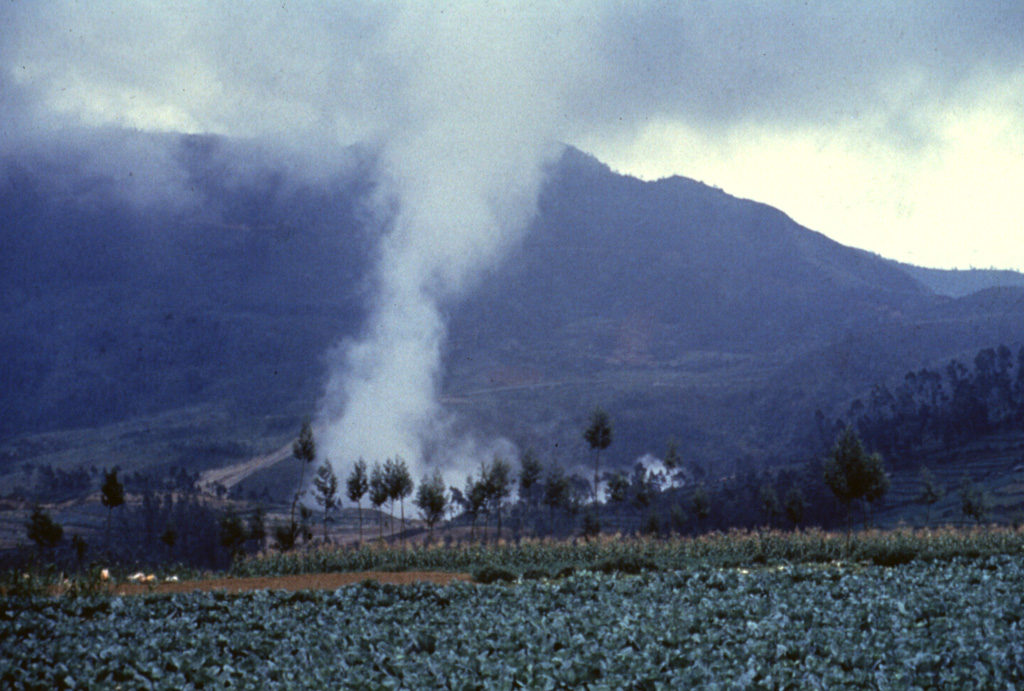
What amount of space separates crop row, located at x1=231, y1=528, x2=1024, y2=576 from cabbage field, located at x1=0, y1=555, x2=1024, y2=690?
11.1 m

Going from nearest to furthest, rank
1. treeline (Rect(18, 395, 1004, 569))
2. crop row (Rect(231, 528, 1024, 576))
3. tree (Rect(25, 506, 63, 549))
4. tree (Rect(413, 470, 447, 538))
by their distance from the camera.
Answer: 1. crop row (Rect(231, 528, 1024, 576))
2. tree (Rect(413, 470, 447, 538))
3. treeline (Rect(18, 395, 1004, 569))
4. tree (Rect(25, 506, 63, 549))

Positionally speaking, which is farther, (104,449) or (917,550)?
(104,449)

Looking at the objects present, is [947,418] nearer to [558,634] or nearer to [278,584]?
[278,584]

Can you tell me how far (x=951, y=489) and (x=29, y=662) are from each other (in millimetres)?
92890

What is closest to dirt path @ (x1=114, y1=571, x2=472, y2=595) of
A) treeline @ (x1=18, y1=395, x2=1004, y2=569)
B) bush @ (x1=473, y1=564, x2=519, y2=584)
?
bush @ (x1=473, y1=564, x2=519, y2=584)

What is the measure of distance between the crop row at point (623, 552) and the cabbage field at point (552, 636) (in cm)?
1107

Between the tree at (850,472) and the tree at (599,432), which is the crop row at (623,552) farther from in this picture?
the tree at (599,432)

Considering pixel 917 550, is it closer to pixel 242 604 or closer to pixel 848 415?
pixel 242 604

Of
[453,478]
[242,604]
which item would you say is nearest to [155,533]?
[453,478]

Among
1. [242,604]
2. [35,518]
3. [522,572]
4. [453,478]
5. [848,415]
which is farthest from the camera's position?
[453,478]

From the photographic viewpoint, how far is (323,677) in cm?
1058

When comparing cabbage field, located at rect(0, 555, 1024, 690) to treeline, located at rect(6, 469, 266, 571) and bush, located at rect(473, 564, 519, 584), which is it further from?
treeline, located at rect(6, 469, 266, 571)

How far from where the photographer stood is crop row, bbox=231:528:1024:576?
28688mm

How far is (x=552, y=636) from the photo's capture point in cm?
1223
